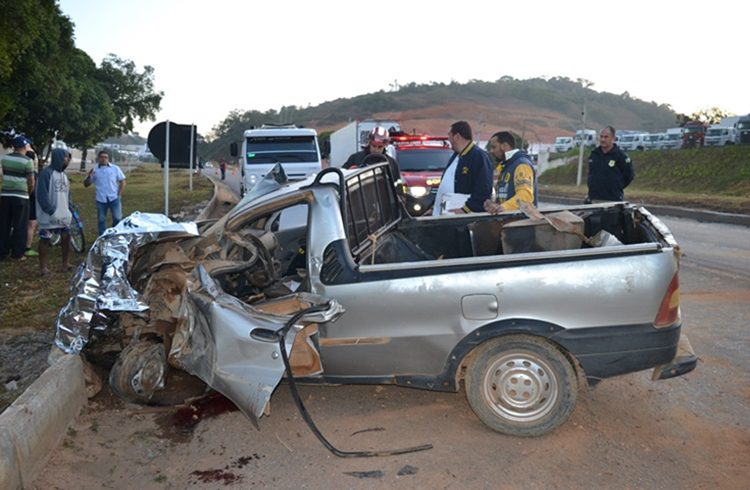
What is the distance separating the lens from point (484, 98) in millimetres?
140375

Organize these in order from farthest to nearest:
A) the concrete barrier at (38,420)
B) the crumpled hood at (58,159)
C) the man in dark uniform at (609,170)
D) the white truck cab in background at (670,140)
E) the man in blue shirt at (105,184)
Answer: the white truck cab in background at (670,140), the man in blue shirt at (105,184), the crumpled hood at (58,159), the man in dark uniform at (609,170), the concrete barrier at (38,420)

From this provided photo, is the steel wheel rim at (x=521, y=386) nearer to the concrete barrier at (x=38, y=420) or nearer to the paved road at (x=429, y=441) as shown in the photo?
the paved road at (x=429, y=441)

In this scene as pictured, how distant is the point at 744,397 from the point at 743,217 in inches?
493

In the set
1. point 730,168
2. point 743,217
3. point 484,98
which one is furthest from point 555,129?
point 743,217

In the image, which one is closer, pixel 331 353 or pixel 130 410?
pixel 331 353

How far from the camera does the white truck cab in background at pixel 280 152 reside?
17.8m

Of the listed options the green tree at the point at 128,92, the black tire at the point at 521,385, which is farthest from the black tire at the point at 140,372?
the green tree at the point at 128,92

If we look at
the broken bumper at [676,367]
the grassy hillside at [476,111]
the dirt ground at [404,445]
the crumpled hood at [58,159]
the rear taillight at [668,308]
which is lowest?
the dirt ground at [404,445]

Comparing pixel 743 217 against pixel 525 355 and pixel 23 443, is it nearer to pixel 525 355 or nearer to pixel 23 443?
pixel 525 355

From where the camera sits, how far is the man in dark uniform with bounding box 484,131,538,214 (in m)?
5.68

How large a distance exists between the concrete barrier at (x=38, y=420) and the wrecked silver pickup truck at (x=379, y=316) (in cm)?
26

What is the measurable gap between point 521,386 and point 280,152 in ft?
50.1

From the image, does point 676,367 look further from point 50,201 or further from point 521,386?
point 50,201

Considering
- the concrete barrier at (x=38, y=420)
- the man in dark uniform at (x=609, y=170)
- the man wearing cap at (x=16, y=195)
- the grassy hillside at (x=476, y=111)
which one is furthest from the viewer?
the grassy hillside at (x=476, y=111)
